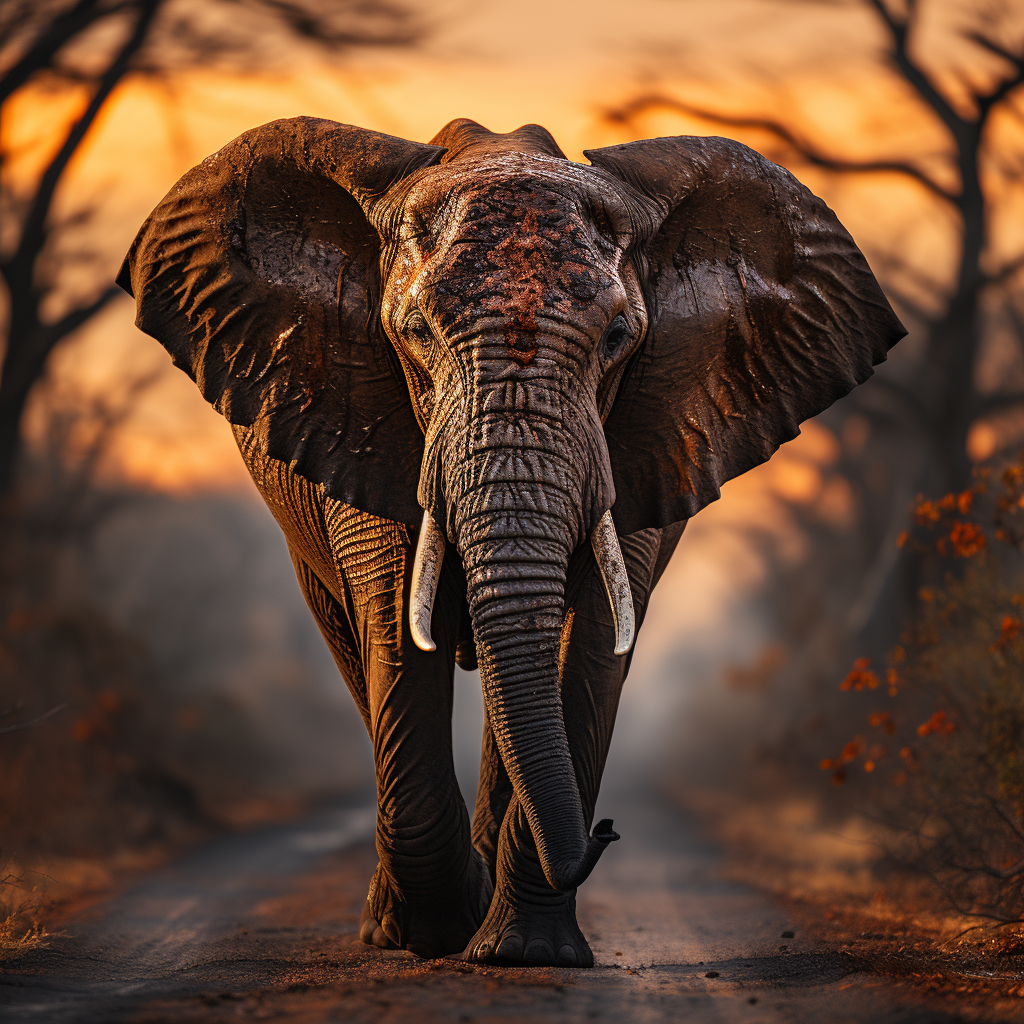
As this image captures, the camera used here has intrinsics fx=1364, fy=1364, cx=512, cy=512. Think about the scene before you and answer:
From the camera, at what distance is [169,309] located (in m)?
6.36

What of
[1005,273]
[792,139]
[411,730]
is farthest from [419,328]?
[1005,273]

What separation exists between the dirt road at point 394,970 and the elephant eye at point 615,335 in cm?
241

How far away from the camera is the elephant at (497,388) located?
16.6 ft

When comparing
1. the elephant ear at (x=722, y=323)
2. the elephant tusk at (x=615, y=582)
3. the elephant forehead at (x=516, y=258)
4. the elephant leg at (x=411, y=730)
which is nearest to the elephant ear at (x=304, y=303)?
the elephant leg at (x=411, y=730)

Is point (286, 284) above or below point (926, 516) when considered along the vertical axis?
above

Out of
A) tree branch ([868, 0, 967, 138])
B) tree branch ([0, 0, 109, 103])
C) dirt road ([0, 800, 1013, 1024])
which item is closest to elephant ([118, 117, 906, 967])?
dirt road ([0, 800, 1013, 1024])

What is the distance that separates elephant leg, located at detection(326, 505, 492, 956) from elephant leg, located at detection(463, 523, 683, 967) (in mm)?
267

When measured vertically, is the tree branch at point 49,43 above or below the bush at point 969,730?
above

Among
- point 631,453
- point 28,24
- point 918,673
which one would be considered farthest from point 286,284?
point 28,24

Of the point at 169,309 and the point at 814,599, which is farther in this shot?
the point at 814,599

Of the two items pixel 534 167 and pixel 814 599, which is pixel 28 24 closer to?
pixel 534 167

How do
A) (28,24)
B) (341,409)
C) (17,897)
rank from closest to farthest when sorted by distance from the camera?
(341,409) < (17,897) < (28,24)

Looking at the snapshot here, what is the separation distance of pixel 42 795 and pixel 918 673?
287 inches

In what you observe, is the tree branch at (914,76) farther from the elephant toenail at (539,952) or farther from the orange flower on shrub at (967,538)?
the elephant toenail at (539,952)
